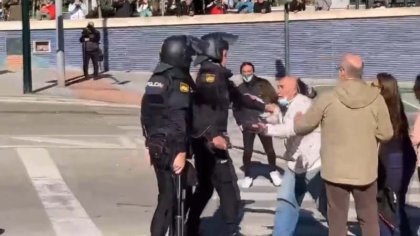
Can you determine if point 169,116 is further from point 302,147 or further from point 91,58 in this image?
point 91,58

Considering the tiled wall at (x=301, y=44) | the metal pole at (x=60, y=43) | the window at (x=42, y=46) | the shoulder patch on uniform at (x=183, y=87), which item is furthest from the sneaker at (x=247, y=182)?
the window at (x=42, y=46)

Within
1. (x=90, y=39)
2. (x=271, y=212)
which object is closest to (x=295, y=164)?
(x=271, y=212)

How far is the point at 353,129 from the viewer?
698 centimetres

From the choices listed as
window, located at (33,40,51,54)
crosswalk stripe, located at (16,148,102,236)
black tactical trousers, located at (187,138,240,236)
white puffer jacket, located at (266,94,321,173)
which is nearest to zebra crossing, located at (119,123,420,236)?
black tactical trousers, located at (187,138,240,236)

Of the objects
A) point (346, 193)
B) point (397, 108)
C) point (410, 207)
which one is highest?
point (397, 108)

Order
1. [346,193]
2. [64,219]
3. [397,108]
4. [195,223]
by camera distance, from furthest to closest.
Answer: [64,219], [195,223], [397,108], [346,193]

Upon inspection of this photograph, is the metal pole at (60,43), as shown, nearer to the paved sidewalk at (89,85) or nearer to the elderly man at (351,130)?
the paved sidewalk at (89,85)

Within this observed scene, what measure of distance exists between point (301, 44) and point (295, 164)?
1959 cm

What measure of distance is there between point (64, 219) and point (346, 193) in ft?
11.7

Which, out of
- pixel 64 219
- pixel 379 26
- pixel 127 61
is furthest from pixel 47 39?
pixel 64 219

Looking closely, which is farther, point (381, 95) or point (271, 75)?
point (271, 75)

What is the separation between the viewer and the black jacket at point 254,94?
8617 mm

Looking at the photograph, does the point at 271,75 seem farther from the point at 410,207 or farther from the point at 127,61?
the point at 410,207

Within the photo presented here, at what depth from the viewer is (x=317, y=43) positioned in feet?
88.8
